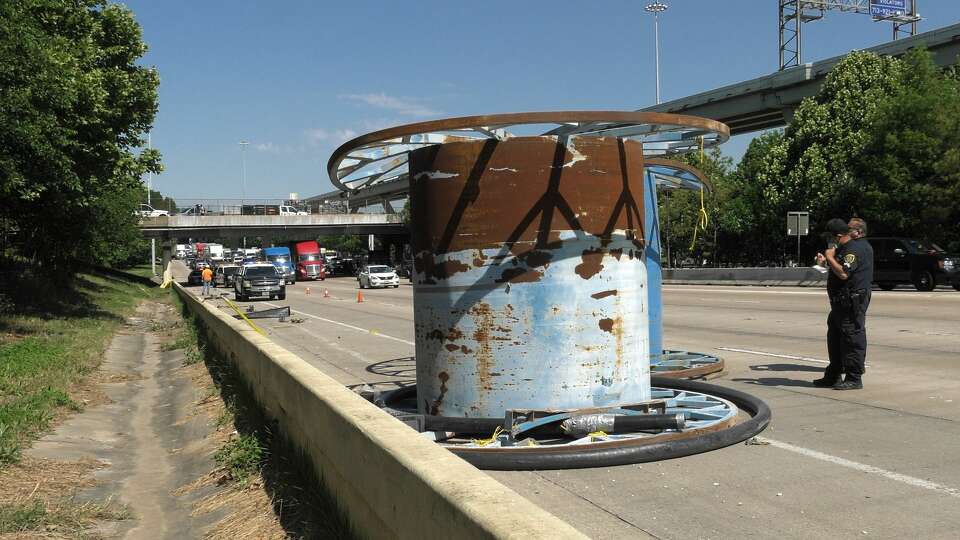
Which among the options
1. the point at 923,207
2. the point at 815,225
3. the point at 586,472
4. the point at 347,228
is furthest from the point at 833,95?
the point at 347,228

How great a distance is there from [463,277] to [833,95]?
41363 millimetres

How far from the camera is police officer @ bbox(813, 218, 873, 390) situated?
8.97 metres

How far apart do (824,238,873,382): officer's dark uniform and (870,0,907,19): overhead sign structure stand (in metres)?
48.2

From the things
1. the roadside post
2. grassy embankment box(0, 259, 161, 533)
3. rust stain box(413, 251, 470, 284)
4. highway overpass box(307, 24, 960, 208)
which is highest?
highway overpass box(307, 24, 960, 208)

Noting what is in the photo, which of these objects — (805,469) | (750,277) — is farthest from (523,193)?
(750,277)

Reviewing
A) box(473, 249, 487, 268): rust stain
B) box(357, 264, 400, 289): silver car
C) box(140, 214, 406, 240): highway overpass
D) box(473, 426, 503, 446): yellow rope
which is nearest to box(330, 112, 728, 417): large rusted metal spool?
box(473, 249, 487, 268): rust stain

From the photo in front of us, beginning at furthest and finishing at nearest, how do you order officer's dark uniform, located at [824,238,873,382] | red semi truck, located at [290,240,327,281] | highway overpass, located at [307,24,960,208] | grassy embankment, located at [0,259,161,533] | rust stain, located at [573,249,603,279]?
red semi truck, located at [290,240,327,281], highway overpass, located at [307,24,960,208], officer's dark uniform, located at [824,238,873,382], rust stain, located at [573,249,603,279], grassy embankment, located at [0,259,161,533]

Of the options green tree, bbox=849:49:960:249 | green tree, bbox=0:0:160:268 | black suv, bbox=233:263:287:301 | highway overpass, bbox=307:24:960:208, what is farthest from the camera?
highway overpass, bbox=307:24:960:208

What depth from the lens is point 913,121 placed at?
35.4 metres

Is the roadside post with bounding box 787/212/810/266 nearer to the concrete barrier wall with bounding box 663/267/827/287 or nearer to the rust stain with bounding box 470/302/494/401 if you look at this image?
the concrete barrier wall with bounding box 663/267/827/287

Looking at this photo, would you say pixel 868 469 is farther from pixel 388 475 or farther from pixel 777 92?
pixel 777 92

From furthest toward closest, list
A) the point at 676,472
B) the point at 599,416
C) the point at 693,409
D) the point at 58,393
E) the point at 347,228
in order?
the point at 347,228 < the point at 58,393 < the point at 693,409 < the point at 599,416 < the point at 676,472

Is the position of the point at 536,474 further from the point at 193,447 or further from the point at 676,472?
the point at 193,447

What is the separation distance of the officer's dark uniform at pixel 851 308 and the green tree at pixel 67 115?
14.7 meters
